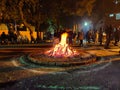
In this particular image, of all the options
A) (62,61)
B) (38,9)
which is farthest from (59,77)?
(38,9)

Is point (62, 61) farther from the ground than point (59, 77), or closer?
farther from the ground

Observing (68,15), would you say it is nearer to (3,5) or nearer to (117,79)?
(3,5)

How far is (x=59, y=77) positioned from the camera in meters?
9.83

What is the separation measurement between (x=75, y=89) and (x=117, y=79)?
2.28 m

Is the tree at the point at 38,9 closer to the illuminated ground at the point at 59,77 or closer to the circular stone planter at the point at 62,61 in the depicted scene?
the circular stone planter at the point at 62,61

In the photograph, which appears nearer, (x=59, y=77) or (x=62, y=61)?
(x=59, y=77)

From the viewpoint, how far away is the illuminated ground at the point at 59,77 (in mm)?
8406

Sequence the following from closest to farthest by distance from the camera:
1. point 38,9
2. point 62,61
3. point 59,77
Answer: point 59,77 → point 62,61 → point 38,9

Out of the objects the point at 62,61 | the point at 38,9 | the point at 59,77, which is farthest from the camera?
the point at 38,9

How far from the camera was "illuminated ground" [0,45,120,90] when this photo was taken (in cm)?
841

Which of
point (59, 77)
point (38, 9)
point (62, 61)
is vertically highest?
point (38, 9)

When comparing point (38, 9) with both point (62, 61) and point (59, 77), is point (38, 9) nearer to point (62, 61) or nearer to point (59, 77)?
point (62, 61)

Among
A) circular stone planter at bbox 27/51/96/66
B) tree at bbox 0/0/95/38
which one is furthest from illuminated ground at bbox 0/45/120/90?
tree at bbox 0/0/95/38

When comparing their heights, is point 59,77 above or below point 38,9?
below
